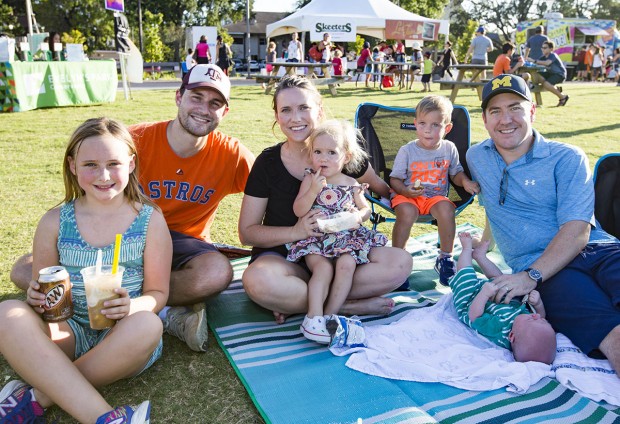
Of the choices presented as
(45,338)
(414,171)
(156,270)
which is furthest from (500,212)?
(45,338)

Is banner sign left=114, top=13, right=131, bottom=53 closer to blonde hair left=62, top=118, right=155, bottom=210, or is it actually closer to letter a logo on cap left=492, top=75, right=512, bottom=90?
blonde hair left=62, top=118, right=155, bottom=210

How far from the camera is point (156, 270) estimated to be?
93.7 inches

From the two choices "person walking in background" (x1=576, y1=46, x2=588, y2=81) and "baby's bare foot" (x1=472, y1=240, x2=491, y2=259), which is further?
"person walking in background" (x1=576, y1=46, x2=588, y2=81)

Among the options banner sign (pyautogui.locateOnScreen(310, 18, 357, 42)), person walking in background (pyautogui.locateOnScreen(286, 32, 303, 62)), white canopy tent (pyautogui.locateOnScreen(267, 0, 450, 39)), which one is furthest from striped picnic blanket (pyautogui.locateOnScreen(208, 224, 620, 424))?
white canopy tent (pyautogui.locateOnScreen(267, 0, 450, 39))

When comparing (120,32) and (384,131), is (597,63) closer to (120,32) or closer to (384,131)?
(120,32)

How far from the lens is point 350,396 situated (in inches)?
86.9

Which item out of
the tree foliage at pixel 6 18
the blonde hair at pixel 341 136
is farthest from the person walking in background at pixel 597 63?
the tree foliage at pixel 6 18

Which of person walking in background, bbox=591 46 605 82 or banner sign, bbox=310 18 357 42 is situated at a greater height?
banner sign, bbox=310 18 357 42

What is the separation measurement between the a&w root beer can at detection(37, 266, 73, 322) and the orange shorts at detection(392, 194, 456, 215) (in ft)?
7.24

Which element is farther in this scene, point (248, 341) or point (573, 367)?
point (248, 341)

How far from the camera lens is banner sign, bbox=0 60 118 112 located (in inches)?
402

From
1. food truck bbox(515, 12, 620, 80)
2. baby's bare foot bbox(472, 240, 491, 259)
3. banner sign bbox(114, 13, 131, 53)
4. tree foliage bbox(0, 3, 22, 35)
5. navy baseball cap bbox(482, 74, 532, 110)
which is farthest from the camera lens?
food truck bbox(515, 12, 620, 80)

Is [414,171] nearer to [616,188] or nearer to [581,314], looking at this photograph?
[616,188]

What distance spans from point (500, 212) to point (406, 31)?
21.3m
